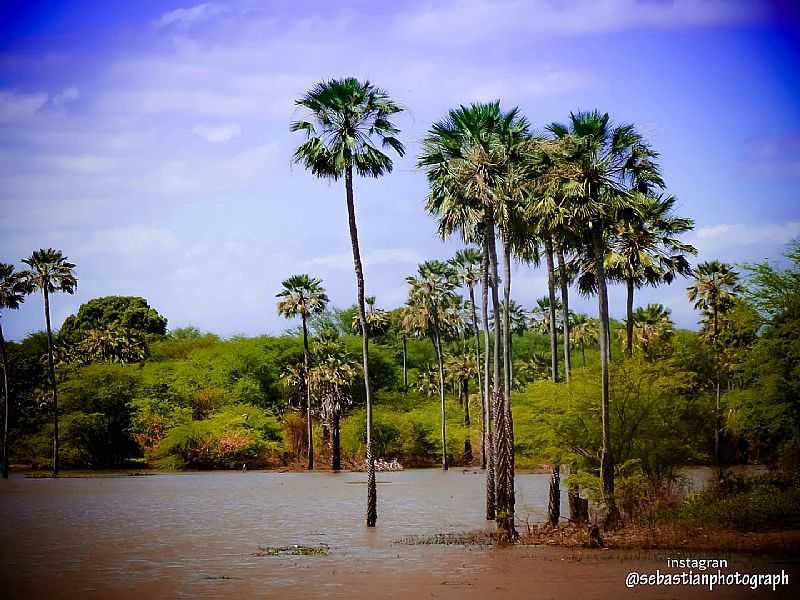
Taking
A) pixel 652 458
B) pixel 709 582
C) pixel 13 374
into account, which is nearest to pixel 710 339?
pixel 652 458

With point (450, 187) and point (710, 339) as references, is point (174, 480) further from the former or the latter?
point (450, 187)

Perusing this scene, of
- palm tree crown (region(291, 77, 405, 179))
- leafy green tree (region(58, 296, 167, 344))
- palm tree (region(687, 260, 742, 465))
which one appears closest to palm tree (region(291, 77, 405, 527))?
palm tree crown (region(291, 77, 405, 179))

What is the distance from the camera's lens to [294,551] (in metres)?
25.2

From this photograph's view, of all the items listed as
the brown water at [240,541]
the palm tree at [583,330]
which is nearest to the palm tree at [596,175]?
the brown water at [240,541]

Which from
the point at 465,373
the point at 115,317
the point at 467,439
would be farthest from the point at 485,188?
the point at 115,317

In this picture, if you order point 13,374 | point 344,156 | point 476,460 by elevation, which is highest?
point 344,156

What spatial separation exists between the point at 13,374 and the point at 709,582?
71384mm

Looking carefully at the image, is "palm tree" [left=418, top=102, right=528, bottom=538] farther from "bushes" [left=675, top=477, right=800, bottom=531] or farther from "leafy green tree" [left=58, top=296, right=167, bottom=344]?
"leafy green tree" [left=58, top=296, right=167, bottom=344]

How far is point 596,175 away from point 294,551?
1398 centimetres

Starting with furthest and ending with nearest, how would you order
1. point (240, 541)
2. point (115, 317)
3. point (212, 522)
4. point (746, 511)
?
point (115, 317)
point (212, 522)
point (240, 541)
point (746, 511)

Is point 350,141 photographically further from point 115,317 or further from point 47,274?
point 115,317

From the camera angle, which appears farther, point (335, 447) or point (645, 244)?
point (335, 447)

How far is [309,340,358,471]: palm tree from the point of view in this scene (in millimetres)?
71000

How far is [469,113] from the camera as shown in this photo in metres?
28.0
